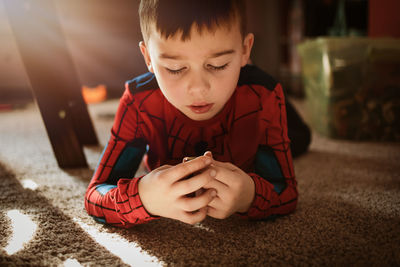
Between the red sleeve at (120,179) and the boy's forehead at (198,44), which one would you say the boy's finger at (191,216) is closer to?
the red sleeve at (120,179)

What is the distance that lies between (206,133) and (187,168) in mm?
190

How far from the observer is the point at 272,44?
2314 millimetres

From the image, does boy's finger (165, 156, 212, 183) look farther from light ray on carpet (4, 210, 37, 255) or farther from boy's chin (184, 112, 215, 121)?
light ray on carpet (4, 210, 37, 255)

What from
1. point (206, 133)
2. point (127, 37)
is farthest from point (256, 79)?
point (127, 37)

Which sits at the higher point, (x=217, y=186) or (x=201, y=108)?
(x=201, y=108)

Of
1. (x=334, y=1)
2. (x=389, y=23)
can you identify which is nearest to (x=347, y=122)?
(x=389, y=23)

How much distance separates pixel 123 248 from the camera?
1.84ft

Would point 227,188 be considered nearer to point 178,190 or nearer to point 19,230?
point 178,190

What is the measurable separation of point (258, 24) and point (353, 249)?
2108mm

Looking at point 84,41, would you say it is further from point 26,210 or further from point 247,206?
Answer: point 247,206

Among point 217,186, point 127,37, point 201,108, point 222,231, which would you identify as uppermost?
point 127,37

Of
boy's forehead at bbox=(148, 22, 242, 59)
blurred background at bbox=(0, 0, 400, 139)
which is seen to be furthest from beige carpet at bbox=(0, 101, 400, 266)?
blurred background at bbox=(0, 0, 400, 139)

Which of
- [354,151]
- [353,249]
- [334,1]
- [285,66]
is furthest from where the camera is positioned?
[285,66]

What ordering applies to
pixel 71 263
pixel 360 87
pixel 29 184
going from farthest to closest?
pixel 360 87 → pixel 29 184 → pixel 71 263
